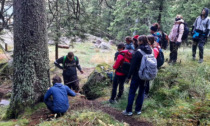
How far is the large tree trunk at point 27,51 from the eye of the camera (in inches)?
187

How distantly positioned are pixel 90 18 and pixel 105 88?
3.06 meters

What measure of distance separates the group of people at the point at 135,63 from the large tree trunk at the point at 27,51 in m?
0.67

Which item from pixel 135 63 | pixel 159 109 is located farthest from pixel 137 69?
pixel 159 109

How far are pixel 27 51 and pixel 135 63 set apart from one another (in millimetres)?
2934

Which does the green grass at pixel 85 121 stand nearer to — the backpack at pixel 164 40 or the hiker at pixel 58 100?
the hiker at pixel 58 100

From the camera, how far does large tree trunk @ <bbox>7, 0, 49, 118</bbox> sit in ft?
15.6

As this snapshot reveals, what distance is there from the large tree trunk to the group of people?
666mm

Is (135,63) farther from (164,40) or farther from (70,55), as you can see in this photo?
(164,40)

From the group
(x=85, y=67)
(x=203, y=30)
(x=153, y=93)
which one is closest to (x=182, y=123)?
(x=153, y=93)

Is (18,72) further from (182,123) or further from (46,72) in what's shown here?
(182,123)

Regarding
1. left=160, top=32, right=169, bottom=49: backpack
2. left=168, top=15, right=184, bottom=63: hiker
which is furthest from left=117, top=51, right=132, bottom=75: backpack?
left=168, top=15, right=184, bottom=63: hiker

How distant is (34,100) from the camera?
509cm

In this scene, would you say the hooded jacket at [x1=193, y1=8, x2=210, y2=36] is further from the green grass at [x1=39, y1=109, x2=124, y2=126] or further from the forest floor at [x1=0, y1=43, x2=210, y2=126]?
the green grass at [x1=39, y1=109, x2=124, y2=126]

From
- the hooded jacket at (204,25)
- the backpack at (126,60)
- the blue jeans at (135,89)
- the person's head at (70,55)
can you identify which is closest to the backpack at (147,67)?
the blue jeans at (135,89)
